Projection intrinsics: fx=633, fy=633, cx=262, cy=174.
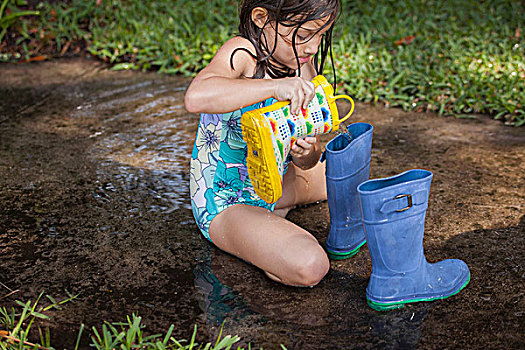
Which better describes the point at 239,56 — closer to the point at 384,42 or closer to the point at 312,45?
the point at 312,45

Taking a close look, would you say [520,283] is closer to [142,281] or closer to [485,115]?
[142,281]

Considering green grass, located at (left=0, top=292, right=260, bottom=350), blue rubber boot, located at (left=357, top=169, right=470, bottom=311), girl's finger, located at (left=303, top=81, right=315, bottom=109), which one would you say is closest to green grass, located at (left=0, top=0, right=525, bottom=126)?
blue rubber boot, located at (left=357, top=169, right=470, bottom=311)

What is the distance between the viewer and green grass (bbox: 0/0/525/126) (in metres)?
4.07

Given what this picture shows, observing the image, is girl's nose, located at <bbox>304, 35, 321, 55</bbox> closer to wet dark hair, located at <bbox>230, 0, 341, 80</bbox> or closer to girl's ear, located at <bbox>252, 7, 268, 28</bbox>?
wet dark hair, located at <bbox>230, 0, 341, 80</bbox>

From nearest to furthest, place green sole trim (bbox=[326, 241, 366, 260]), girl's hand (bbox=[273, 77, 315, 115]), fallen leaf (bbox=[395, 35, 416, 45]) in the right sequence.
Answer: girl's hand (bbox=[273, 77, 315, 115]), green sole trim (bbox=[326, 241, 366, 260]), fallen leaf (bbox=[395, 35, 416, 45])

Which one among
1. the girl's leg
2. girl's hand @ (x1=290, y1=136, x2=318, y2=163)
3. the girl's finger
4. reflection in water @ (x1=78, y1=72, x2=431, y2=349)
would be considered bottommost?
reflection in water @ (x1=78, y1=72, x2=431, y2=349)

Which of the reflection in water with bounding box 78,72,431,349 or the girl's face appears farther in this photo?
the girl's face

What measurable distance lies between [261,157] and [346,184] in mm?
387

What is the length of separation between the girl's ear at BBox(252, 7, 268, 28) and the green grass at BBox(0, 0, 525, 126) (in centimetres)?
194

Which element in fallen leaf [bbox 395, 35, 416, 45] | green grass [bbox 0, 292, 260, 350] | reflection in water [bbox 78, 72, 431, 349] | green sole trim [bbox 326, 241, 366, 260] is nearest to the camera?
green grass [bbox 0, 292, 260, 350]

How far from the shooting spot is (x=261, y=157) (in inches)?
84.0

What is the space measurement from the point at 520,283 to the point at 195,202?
1217mm

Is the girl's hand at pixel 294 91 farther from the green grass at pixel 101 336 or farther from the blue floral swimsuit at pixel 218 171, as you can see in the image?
the green grass at pixel 101 336

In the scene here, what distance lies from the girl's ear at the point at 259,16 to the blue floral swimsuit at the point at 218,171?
14.6 inches
